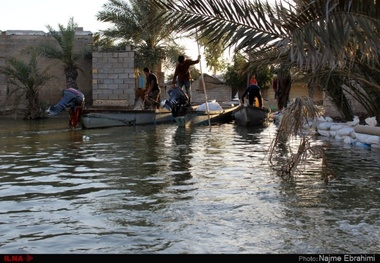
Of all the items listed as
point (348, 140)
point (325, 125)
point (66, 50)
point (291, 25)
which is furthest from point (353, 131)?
point (66, 50)

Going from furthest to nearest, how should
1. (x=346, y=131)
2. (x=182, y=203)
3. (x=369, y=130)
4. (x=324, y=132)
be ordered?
(x=324, y=132)
(x=346, y=131)
(x=369, y=130)
(x=182, y=203)

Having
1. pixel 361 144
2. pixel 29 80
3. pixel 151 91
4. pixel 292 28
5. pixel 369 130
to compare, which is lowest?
pixel 361 144

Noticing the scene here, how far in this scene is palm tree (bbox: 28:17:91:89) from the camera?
30859 millimetres

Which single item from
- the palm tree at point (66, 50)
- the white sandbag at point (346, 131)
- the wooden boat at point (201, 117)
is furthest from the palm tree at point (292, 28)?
the palm tree at point (66, 50)

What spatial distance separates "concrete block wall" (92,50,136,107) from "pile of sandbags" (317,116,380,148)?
14543 millimetres

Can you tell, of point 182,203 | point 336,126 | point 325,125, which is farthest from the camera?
point 325,125

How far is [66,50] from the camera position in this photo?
30844mm

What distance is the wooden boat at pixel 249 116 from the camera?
70.2 feet

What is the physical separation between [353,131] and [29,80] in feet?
60.0

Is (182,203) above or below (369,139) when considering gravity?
below

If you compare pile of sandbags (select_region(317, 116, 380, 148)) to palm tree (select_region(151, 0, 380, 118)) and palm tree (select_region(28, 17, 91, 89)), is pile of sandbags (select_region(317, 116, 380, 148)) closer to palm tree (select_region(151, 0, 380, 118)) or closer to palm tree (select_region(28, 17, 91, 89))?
palm tree (select_region(151, 0, 380, 118))

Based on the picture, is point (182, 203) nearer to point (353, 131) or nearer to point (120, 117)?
point (353, 131)

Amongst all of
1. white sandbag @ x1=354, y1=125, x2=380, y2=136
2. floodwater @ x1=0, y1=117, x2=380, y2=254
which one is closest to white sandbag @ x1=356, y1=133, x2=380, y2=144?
floodwater @ x1=0, y1=117, x2=380, y2=254
